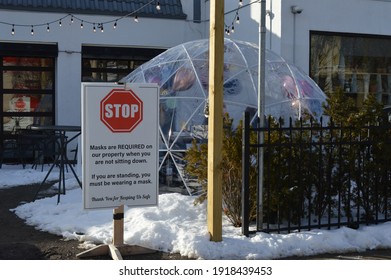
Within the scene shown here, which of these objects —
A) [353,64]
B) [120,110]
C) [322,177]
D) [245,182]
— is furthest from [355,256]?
[353,64]

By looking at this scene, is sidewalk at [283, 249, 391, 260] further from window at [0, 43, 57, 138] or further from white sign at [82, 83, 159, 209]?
window at [0, 43, 57, 138]

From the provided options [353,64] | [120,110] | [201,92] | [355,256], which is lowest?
[355,256]

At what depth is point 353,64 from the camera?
1443cm

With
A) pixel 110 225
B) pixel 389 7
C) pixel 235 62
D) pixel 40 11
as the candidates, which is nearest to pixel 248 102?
pixel 235 62

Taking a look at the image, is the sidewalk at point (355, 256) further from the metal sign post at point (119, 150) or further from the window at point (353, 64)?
the window at point (353, 64)

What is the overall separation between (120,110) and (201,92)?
386 cm

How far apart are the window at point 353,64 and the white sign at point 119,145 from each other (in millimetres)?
8149

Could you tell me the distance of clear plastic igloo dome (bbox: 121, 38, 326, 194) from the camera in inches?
385

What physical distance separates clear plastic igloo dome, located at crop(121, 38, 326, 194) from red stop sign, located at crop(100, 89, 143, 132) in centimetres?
305

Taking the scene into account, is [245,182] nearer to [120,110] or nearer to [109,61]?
[120,110]

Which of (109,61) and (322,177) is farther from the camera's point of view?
(109,61)

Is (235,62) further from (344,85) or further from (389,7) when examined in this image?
(389,7)

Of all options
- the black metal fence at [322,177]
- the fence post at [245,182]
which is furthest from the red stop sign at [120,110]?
the black metal fence at [322,177]

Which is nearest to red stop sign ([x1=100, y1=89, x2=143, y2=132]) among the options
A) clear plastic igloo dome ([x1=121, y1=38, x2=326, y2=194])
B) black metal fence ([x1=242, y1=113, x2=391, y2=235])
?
black metal fence ([x1=242, y1=113, x2=391, y2=235])
